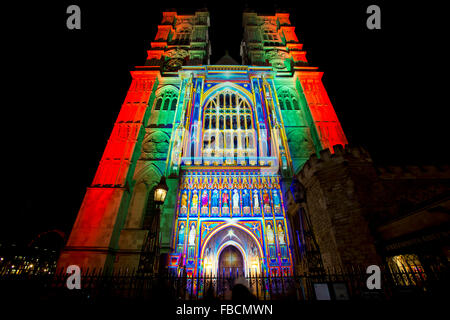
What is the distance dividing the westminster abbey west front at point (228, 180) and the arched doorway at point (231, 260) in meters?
0.07

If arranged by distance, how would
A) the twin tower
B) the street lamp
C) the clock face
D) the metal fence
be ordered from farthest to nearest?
the clock face < the twin tower < the street lamp < the metal fence

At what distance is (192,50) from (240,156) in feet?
55.2

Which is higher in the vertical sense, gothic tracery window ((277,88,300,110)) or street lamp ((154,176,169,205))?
gothic tracery window ((277,88,300,110))

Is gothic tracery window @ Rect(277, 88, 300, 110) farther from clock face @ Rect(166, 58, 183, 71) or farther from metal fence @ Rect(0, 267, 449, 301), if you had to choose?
metal fence @ Rect(0, 267, 449, 301)

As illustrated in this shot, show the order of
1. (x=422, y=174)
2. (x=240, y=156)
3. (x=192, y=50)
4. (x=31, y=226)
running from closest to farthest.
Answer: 1. (x=422, y=174)
2. (x=240, y=156)
3. (x=31, y=226)
4. (x=192, y=50)

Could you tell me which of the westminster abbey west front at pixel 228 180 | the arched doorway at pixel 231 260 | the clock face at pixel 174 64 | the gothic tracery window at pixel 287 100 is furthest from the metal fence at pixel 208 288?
the clock face at pixel 174 64

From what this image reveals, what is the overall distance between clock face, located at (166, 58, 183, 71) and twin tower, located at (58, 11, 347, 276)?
12cm

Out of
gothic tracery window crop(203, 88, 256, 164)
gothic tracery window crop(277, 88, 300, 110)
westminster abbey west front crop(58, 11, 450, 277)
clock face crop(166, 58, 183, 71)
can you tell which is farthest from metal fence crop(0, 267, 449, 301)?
clock face crop(166, 58, 183, 71)

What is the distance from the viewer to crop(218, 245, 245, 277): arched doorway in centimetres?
1348

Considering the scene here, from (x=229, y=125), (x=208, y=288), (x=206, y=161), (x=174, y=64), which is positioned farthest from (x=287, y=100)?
(x=208, y=288)

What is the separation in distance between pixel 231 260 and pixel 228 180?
581 centimetres
